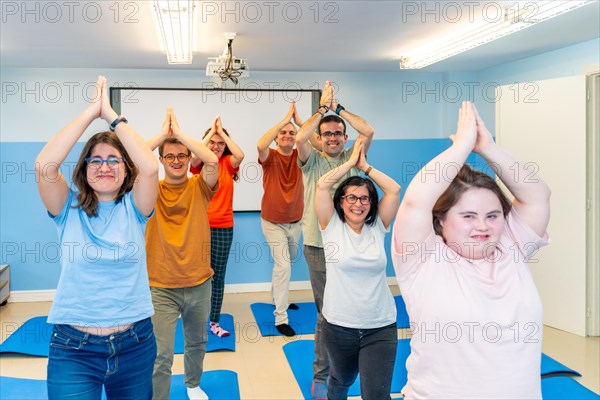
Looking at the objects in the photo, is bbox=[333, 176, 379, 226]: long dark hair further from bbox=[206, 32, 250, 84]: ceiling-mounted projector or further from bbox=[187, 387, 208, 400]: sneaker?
bbox=[206, 32, 250, 84]: ceiling-mounted projector

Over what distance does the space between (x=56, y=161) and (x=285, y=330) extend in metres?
3.27

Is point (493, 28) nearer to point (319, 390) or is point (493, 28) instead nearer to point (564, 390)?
point (564, 390)

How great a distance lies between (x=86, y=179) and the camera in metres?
2.22

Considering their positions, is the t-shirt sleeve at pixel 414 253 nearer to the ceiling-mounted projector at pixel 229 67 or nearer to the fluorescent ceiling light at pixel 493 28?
the fluorescent ceiling light at pixel 493 28

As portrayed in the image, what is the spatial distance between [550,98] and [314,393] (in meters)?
3.32

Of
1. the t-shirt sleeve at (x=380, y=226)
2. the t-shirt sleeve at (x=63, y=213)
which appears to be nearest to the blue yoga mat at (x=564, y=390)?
the t-shirt sleeve at (x=380, y=226)

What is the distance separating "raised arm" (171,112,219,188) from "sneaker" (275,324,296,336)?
2.26 metres

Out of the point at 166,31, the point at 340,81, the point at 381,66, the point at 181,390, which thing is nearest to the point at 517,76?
the point at 381,66

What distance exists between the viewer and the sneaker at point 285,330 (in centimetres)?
497

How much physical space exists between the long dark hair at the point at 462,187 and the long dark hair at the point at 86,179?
1222mm

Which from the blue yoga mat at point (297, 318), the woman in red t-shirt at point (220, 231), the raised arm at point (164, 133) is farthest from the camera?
the blue yoga mat at point (297, 318)

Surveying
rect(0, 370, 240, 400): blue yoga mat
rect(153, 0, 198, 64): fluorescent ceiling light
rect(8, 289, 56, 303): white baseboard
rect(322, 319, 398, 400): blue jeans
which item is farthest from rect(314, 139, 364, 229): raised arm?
rect(8, 289, 56, 303): white baseboard

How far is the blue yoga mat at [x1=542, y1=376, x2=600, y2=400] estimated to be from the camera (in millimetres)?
3607

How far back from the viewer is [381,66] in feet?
20.4
